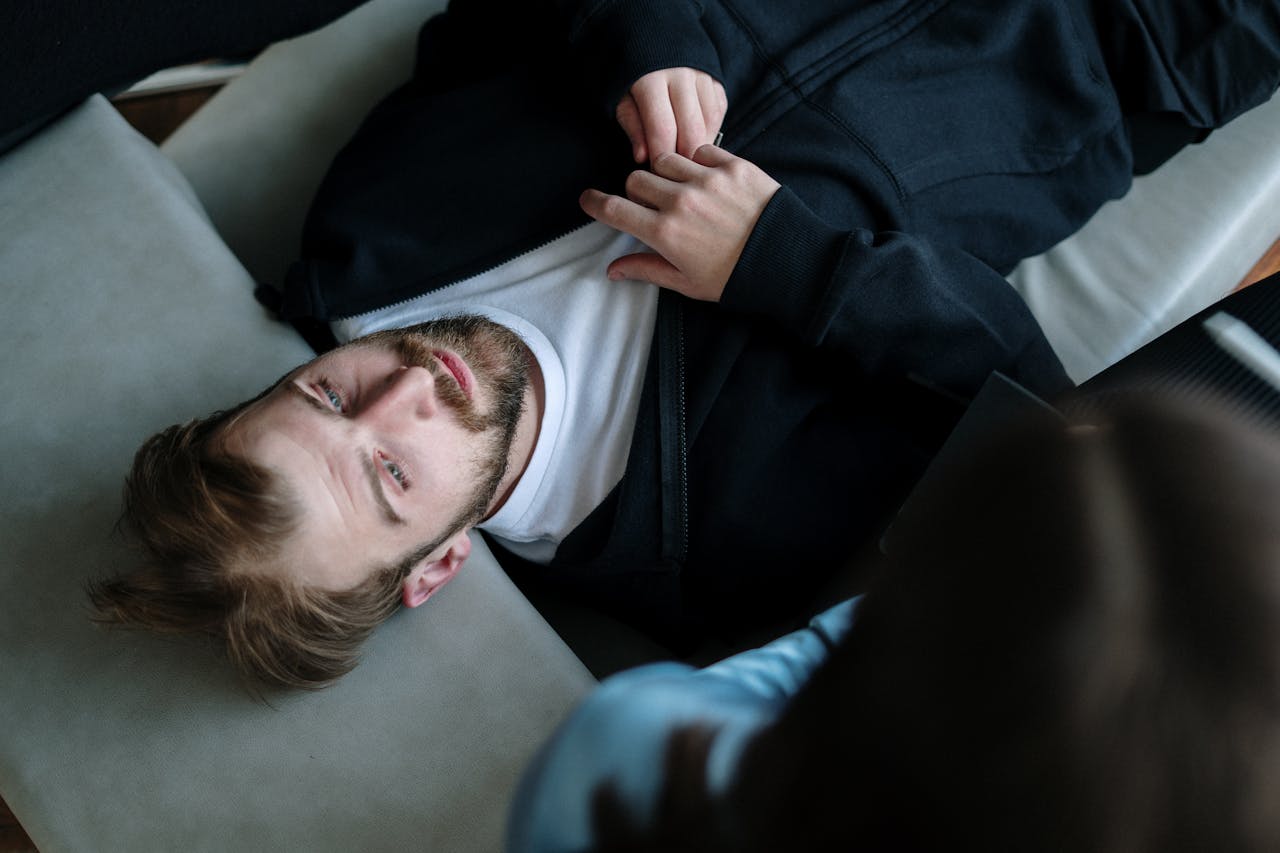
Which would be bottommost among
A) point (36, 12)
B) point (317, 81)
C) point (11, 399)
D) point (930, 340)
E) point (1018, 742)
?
point (930, 340)

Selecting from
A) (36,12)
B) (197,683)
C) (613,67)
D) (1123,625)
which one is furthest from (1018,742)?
(36,12)

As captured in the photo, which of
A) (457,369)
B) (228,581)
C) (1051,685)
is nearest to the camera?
(1051,685)

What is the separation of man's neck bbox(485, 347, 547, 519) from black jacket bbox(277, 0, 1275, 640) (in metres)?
0.10

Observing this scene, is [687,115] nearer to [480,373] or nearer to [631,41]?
[631,41]

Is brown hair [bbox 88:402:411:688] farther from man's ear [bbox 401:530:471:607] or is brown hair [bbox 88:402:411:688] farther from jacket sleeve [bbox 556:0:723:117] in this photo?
jacket sleeve [bbox 556:0:723:117]

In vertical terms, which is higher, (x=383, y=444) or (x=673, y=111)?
(x=673, y=111)

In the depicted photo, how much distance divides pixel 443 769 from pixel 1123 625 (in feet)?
2.12

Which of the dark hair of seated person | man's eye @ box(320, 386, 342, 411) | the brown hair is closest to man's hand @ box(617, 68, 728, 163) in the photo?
man's eye @ box(320, 386, 342, 411)

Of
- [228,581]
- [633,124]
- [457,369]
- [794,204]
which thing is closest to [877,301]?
[794,204]

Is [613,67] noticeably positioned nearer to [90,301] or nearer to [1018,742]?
[90,301]

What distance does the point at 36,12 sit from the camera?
3.14 feet

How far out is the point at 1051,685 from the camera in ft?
1.25

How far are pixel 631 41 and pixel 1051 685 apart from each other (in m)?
0.88

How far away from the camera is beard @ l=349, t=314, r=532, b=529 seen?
981 millimetres
